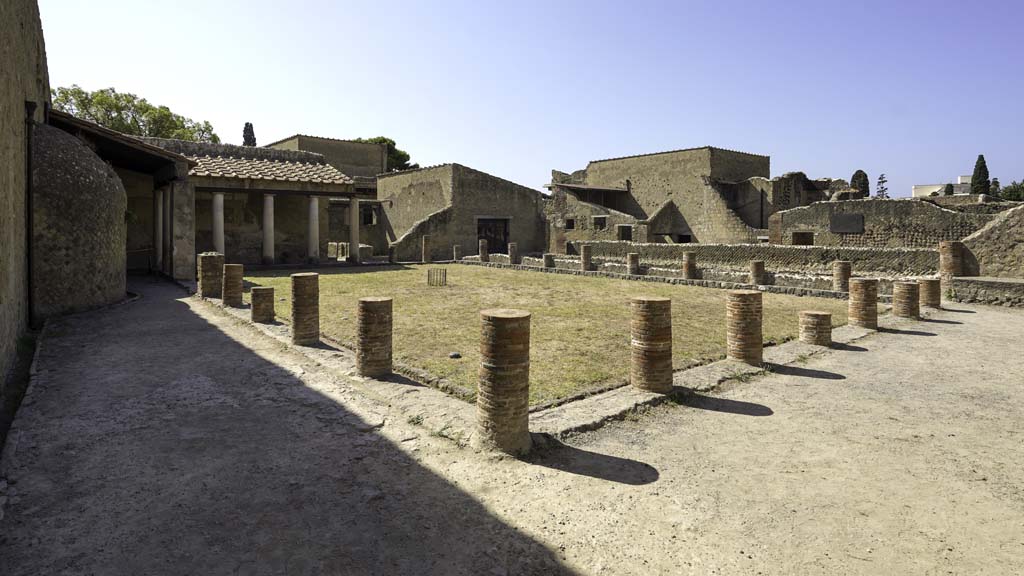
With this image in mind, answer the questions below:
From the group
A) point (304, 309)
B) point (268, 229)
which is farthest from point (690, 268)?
point (268, 229)

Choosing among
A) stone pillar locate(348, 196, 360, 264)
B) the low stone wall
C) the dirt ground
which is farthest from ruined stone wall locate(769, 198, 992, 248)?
stone pillar locate(348, 196, 360, 264)

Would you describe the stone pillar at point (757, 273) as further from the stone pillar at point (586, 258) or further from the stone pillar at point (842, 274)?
the stone pillar at point (586, 258)

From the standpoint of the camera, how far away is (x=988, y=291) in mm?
10883

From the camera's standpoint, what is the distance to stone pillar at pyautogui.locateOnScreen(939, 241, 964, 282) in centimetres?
1186

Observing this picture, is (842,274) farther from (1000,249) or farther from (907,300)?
(907,300)

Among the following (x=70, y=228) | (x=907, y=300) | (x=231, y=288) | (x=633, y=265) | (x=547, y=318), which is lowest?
(x=547, y=318)

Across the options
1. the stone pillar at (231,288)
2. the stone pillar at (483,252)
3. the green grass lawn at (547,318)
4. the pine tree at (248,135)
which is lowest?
the green grass lawn at (547,318)

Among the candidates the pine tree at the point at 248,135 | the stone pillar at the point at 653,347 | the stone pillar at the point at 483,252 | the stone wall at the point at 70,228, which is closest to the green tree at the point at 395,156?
the pine tree at the point at 248,135

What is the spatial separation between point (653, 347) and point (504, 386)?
1787 mm

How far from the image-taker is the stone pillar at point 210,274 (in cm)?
1037

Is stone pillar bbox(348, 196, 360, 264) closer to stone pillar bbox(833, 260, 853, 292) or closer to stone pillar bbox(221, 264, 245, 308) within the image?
stone pillar bbox(221, 264, 245, 308)

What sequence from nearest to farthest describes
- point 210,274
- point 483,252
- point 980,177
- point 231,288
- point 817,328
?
point 817,328 → point 231,288 → point 210,274 → point 483,252 → point 980,177

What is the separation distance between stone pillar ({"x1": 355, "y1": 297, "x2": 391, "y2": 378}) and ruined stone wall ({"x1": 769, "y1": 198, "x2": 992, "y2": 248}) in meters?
17.5

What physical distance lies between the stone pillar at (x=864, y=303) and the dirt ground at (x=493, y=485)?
3059 mm
